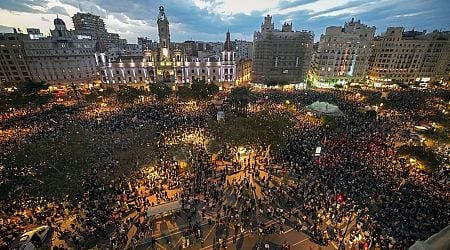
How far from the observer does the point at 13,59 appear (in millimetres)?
68188

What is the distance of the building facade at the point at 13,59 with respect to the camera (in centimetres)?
6681

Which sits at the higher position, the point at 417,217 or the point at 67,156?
the point at 67,156

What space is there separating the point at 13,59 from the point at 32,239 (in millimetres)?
80233

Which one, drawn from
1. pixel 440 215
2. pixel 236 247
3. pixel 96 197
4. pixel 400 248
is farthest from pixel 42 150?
pixel 440 215

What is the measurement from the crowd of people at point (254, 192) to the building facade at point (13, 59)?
5089cm

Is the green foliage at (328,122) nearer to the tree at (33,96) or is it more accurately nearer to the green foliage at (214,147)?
the green foliage at (214,147)

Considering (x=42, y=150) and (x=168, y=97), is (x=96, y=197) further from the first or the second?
(x=168, y=97)

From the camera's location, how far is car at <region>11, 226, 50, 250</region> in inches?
580

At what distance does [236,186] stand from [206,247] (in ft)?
24.9

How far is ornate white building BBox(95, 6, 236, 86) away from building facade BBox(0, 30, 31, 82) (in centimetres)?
2313

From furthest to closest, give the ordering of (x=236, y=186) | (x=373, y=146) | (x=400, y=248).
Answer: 1. (x=373, y=146)
2. (x=236, y=186)
3. (x=400, y=248)

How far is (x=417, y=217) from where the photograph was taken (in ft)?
56.3

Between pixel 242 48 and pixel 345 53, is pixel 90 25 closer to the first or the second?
pixel 242 48

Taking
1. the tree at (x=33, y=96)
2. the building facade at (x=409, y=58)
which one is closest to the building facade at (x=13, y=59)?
the tree at (x=33, y=96)
